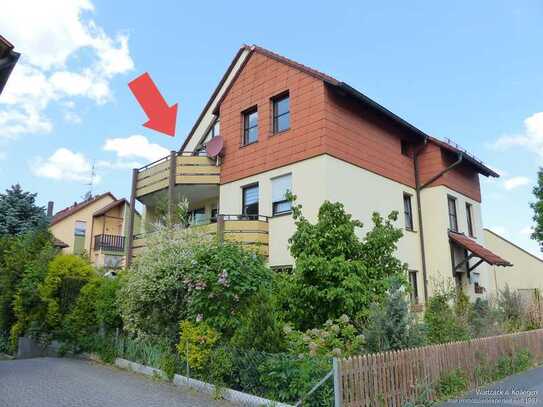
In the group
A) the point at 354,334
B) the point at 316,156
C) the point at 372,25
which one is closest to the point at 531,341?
the point at 354,334

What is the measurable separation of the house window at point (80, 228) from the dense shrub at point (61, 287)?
2398cm

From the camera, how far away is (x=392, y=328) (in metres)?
7.50

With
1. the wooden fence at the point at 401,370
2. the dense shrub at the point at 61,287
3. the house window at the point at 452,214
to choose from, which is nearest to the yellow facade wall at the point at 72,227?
the dense shrub at the point at 61,287

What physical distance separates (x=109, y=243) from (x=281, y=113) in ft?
72.8

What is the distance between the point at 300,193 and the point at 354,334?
648cm

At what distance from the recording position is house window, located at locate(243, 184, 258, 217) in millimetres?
15674

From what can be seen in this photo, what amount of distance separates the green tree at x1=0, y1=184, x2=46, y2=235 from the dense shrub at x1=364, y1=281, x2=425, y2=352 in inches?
769

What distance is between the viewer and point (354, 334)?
817 cm

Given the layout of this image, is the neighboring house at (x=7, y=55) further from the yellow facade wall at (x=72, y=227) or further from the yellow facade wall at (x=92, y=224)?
the yellow facade wall at (x=72, y=227)

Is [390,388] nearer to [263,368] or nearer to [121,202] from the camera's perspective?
[263,368]

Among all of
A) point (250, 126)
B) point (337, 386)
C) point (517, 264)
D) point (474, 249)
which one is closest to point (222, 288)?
point (337, 386)

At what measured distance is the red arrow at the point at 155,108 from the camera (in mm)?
14383

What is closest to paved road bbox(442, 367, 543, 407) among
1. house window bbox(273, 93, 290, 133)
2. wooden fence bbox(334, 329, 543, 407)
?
wooden fence bbox(334, 329, 543, 407)

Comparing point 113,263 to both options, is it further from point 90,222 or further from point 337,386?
point 337,386
